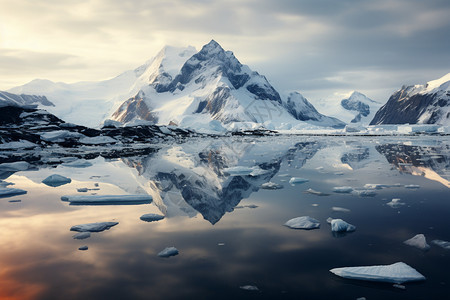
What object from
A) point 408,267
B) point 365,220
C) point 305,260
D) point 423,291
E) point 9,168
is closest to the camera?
point 423,291

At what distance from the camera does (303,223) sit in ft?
27.6

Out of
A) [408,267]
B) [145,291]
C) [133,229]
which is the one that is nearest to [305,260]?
[408,267]

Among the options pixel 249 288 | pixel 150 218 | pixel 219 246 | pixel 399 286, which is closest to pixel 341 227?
pixel 399 286

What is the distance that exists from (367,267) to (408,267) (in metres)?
0.62

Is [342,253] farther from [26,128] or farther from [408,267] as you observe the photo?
[26,128]

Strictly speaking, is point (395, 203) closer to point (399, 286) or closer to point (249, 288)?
point (399, 286)

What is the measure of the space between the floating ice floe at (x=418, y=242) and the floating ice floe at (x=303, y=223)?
2016 mm

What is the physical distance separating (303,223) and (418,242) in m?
Answer: 2.49

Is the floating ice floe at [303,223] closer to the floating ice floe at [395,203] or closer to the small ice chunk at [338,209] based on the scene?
the small ice chunk at [338,209]

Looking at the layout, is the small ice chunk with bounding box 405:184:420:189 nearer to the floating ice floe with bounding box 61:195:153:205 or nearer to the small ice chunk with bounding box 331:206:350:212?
the small ice chunk with bounding box 331:206:350:212

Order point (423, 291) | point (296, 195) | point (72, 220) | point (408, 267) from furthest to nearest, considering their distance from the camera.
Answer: point (296, 195) < point (72, 220) < point (408, 267) < point (423, 291)

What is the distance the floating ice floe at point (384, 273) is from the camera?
5.27 meters

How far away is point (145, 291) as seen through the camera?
17.0 feet

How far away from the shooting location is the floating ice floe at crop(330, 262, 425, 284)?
5.27m
